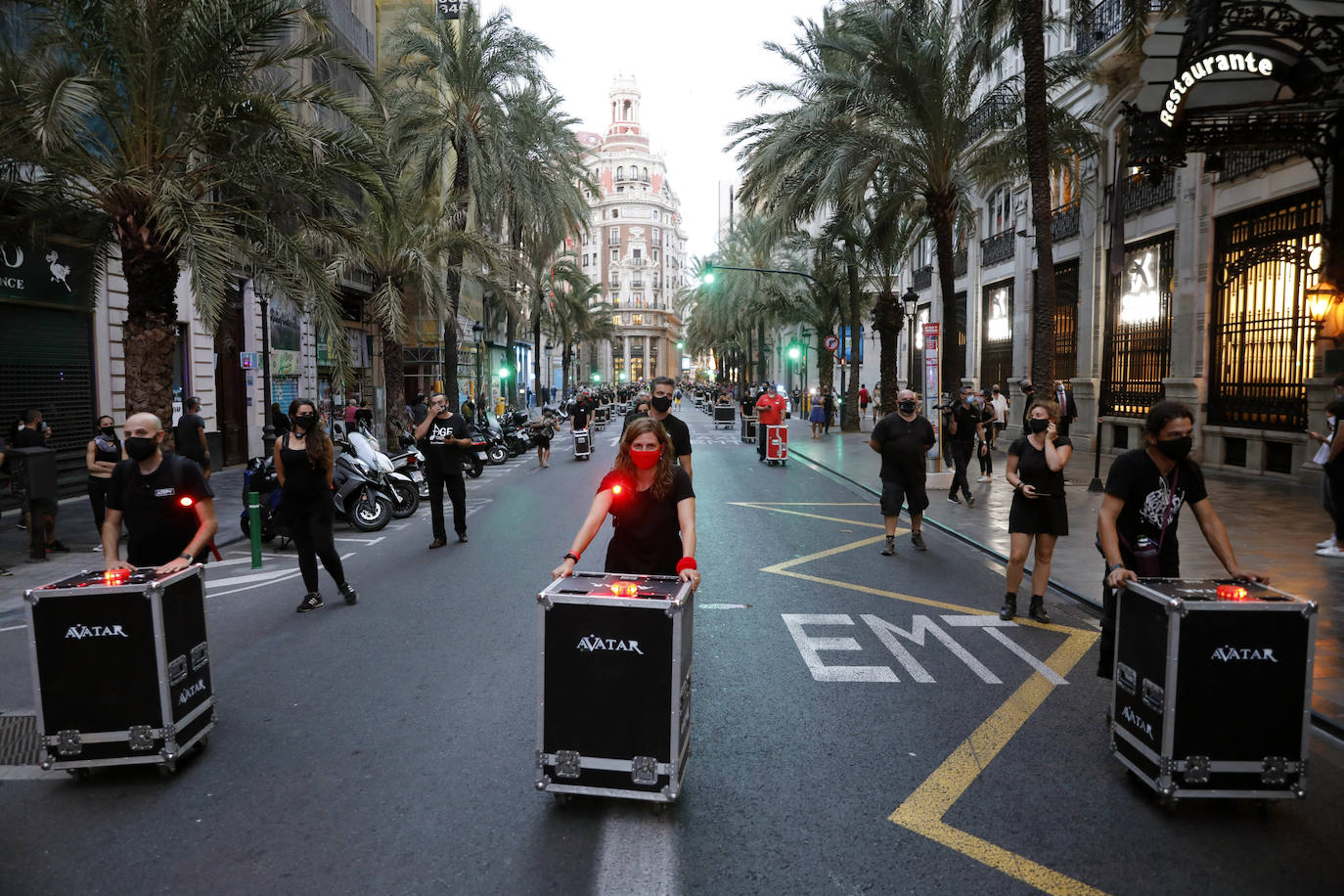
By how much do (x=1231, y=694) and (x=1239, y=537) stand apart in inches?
328

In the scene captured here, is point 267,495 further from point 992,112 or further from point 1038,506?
point 992,112

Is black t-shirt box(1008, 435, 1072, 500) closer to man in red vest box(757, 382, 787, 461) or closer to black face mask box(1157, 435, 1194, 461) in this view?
black face mask box(1157, 435, 1194, 461)

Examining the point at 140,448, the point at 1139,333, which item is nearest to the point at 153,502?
the point at 140,448

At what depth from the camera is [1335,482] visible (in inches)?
383

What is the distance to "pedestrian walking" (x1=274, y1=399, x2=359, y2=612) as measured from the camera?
7625 millimetres

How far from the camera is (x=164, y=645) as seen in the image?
4.33 m

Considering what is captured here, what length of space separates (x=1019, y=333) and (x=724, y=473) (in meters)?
13.8

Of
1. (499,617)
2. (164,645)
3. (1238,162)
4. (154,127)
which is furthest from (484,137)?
→ (164,645)

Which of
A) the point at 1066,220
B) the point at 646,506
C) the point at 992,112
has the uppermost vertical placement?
the point at 992,112

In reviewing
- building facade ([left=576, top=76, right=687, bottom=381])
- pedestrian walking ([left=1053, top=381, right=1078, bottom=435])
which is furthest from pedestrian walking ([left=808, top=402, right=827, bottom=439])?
building facade ([left=576, top=76, right=687, bottom=381])

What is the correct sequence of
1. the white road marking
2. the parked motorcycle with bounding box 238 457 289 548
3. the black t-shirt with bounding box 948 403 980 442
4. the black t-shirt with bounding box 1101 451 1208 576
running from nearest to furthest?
the white road marking → the black t-shirt with bounding box 1101 451 1208 576 → the parked motorcycle with bounding box 238 457 289 548 → the black t-shirt with bounding box 948 403 980 442

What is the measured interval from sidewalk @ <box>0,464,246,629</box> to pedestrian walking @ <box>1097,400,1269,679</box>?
8413mm

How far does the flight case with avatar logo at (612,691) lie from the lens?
3807 mm

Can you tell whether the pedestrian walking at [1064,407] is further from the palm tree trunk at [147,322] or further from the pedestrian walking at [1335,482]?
the palm tree trunk at [147,322]
